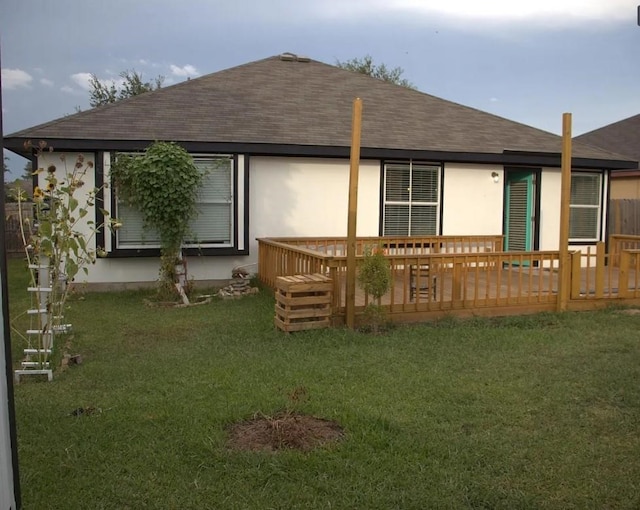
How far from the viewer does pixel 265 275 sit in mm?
10680

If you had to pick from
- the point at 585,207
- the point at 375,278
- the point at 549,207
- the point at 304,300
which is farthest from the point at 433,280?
the point at 585,207

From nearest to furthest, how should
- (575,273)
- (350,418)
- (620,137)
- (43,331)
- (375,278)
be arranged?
(350,418), (43,331), (375,278), (575,273), (620,137)

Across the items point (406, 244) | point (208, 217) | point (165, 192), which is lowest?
point (406, 244)

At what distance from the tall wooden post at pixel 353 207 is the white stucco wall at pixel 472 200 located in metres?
5.66

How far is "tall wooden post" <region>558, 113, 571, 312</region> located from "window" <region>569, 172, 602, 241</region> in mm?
5190

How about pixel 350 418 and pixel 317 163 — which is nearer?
pixel 350 418

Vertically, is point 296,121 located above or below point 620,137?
below

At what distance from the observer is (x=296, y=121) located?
40.1 feet

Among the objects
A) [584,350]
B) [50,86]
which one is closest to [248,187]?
[584,350]

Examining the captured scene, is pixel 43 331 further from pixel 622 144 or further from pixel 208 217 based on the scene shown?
pixel 622 144

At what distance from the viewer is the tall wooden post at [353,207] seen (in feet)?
23.8

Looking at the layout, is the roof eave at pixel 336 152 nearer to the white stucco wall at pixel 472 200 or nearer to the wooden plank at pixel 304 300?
the white stucco wall at pixel 472 200

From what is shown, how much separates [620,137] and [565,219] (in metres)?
16.0

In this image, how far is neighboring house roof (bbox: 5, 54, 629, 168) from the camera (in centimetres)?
1079
